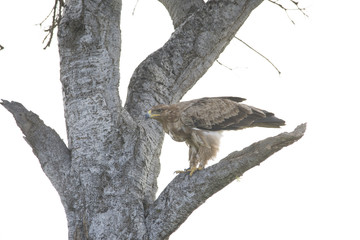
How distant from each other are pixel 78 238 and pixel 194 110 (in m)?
2.06

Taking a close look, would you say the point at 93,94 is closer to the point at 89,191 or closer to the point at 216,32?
the point at 89,191

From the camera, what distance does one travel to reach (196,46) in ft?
25.0

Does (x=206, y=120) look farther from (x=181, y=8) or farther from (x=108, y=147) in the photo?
(x=181, y=8)

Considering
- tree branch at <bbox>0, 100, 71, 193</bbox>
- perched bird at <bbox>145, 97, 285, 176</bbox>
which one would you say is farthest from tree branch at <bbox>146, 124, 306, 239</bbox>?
tree branch at <bbox>0, 100, 71, 193</bbox>

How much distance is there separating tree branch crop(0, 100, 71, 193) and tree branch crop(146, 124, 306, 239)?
3.89ft

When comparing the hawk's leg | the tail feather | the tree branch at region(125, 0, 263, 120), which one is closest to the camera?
the hawk's leg

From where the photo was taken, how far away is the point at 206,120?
6.76 meters

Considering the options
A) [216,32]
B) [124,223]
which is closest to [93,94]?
[124,223]

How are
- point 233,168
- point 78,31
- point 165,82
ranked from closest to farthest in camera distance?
point 233,168, point 78,31, point 165,82

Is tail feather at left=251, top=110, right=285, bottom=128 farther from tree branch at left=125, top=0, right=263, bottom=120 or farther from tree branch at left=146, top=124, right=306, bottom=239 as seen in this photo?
tree branch at left=125, top=0, right=263, bottom=120

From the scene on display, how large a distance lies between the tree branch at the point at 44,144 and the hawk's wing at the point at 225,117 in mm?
1533

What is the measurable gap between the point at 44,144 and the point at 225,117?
87.2 inches

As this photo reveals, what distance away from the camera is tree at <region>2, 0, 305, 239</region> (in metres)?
6.09

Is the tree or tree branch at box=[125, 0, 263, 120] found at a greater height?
tree branch at box=[125, 0, 263, 120]
